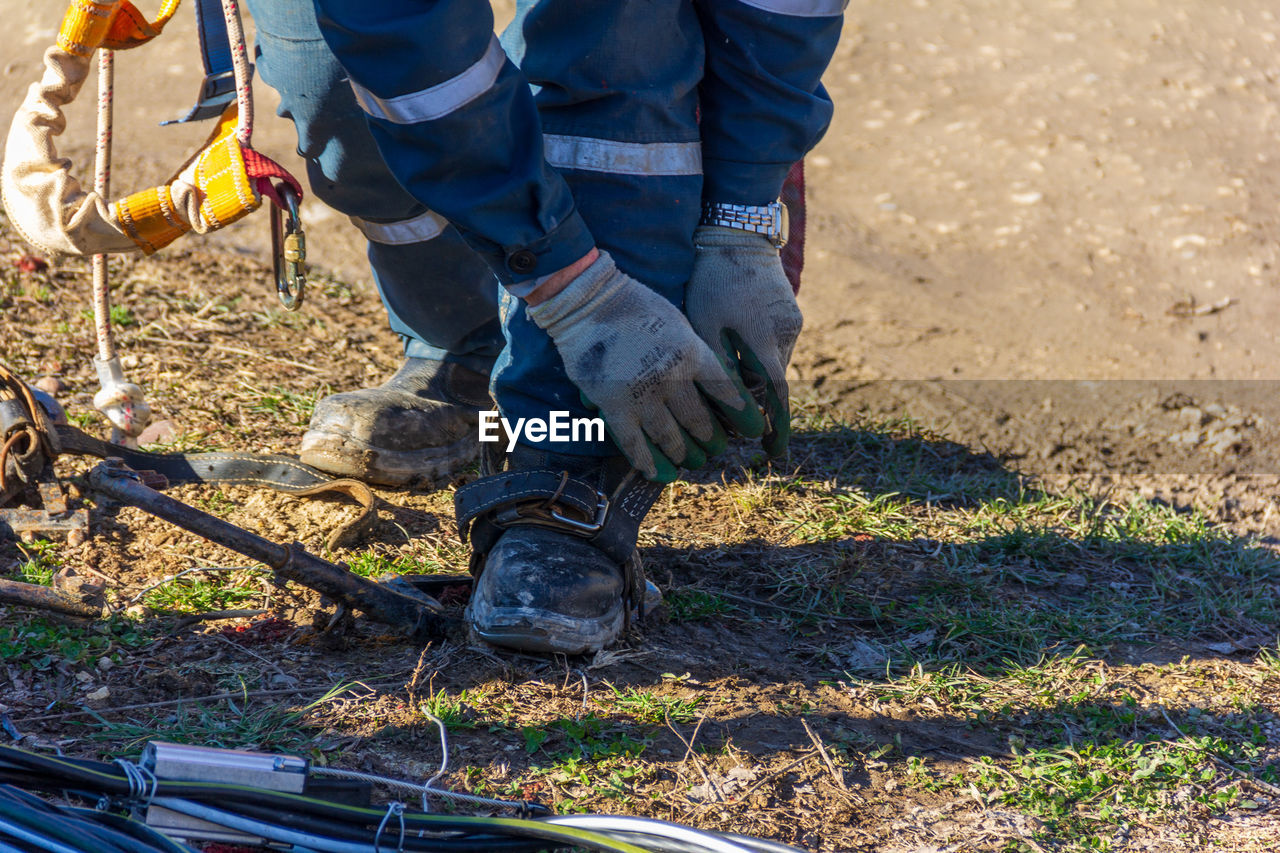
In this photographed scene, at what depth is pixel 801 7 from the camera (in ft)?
5.88

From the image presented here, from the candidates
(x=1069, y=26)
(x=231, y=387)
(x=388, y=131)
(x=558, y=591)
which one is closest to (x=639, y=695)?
(x=558, y=591)

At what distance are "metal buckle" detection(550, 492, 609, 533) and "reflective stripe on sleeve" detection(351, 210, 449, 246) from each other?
84cm

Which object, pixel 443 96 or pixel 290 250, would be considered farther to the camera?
pixel 290 250

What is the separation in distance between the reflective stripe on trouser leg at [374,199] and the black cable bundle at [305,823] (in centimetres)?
132

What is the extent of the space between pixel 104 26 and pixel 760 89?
3.85ft

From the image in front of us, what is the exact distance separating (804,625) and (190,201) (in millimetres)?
1328

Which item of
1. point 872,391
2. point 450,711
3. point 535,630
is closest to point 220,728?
point 450,711

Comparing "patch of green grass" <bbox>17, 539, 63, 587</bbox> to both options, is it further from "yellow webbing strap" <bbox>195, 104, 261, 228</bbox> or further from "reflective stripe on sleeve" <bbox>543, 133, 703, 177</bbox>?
"reflective stripe on sleeve" <bbox>543, 133, 703, 177</bbox>

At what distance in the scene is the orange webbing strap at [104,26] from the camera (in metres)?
1.90

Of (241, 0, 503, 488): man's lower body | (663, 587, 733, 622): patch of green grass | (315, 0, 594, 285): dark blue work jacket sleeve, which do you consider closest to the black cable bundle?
(663, 587, 733, 622): patch of green grass

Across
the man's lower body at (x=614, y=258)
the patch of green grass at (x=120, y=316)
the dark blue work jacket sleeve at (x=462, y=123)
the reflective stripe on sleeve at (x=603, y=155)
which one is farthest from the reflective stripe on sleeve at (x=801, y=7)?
the patch of green grass at (x=120, y=316)

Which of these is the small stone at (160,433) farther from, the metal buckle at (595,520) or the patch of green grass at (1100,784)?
the patch of green grass at (1100,784)

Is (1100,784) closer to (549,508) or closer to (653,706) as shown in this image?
(653,706)

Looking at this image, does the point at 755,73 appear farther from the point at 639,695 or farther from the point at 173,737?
the point at 173,737
